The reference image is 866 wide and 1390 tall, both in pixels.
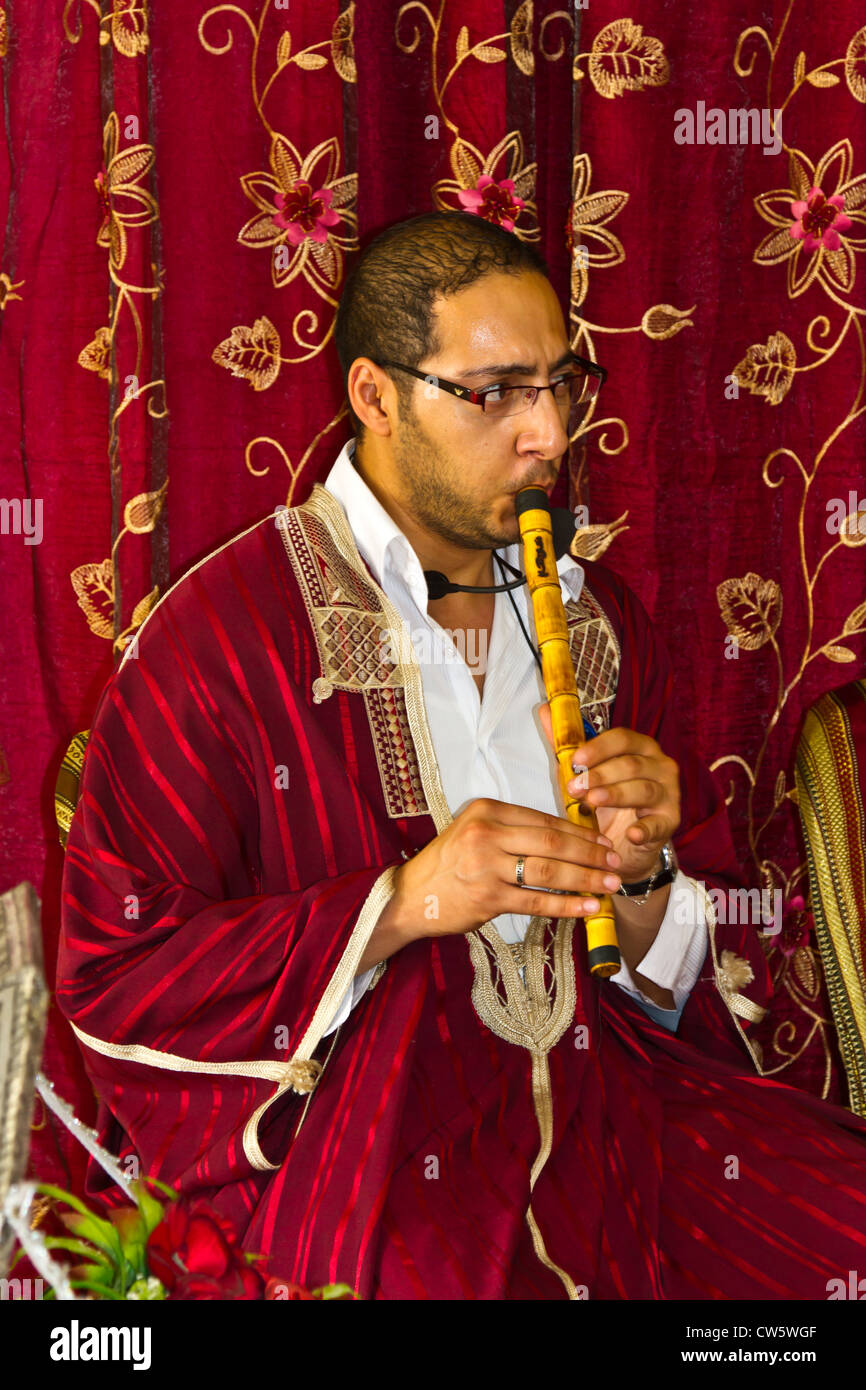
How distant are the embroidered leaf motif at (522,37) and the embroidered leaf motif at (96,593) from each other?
996 millimetres

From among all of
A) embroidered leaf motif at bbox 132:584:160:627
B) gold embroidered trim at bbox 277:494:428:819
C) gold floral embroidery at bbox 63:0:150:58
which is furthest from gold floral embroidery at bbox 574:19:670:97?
embroidered leaf motif at bbox 132:584:160:627

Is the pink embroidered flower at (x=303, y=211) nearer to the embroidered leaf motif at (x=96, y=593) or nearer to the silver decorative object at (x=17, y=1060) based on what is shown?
the embroidered leaf motif at (x=96, y=593)

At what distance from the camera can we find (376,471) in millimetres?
1662

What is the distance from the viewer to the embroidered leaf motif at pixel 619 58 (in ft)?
6.43

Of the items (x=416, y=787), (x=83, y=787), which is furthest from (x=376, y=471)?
(x=83, y=787)

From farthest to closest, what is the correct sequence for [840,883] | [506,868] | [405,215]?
[405,215] < [840,883] < [506,868]

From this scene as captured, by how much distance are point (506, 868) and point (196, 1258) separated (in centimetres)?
45

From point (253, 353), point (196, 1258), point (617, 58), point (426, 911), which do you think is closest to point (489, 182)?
point (617, 58)

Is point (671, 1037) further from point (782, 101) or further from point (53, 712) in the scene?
→ point (782, 101)

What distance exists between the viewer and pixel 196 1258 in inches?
39.1

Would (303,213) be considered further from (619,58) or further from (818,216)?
(818,216)

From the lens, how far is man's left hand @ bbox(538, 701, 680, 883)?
1.32 metres

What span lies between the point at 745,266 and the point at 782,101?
0.26 m

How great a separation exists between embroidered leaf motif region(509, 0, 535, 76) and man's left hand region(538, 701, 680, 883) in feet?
3.66
